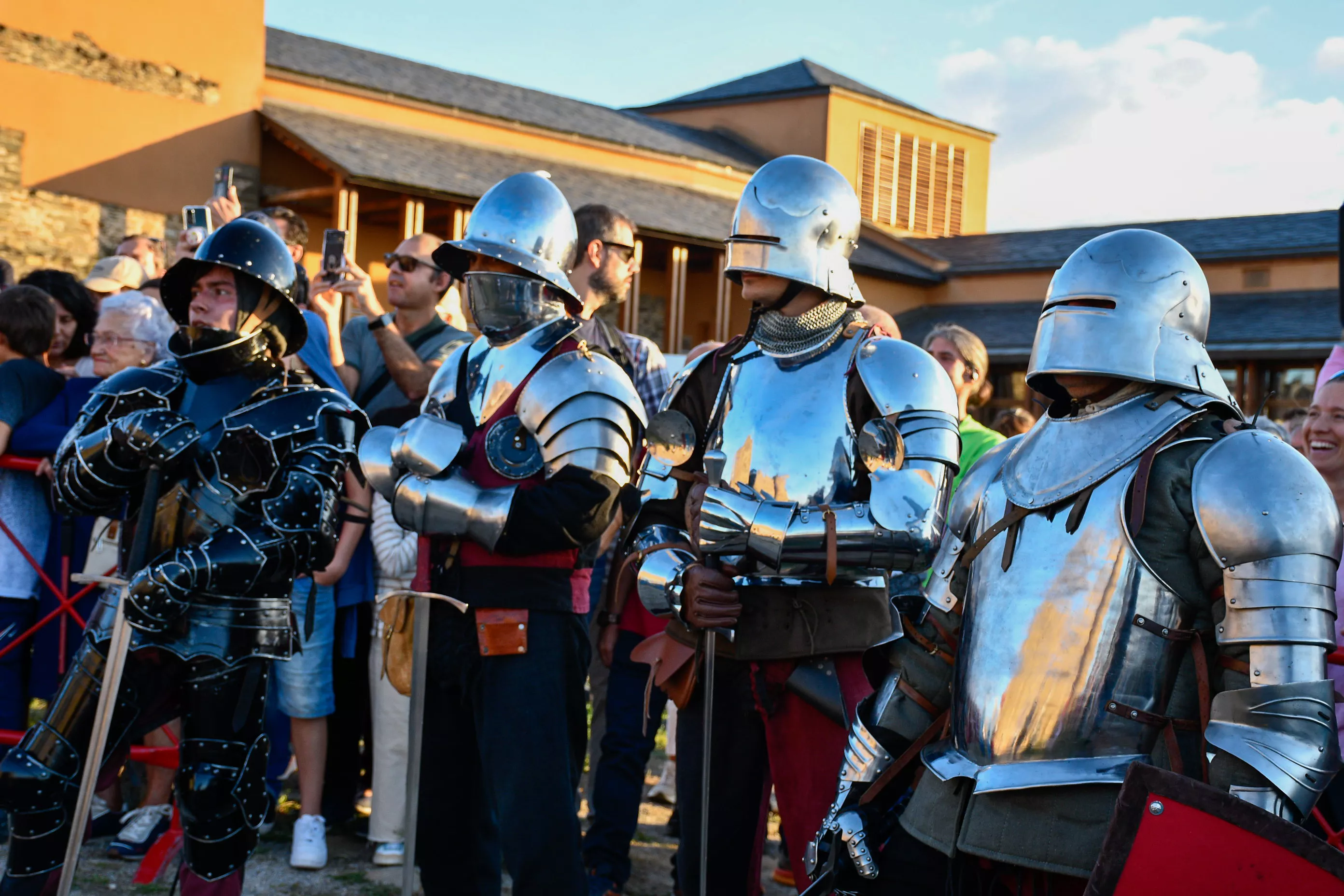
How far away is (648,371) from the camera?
5.13m

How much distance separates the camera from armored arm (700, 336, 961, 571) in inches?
117

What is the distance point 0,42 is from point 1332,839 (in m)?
14.5

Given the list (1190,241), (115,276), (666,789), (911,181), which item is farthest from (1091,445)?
(911,181)

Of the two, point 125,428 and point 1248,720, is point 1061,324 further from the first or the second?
point 125,428

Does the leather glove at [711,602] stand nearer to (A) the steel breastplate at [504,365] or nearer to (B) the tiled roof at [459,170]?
(A) the steel breastplate at [504,365]

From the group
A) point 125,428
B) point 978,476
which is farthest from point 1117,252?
point 125,428

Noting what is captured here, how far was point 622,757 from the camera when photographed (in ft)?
14.9

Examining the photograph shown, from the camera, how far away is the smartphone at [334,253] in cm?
500

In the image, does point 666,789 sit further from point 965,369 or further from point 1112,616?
point 1112,616

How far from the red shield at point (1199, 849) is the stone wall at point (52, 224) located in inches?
536

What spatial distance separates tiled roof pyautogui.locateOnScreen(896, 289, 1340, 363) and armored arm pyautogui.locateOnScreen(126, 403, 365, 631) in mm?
14374

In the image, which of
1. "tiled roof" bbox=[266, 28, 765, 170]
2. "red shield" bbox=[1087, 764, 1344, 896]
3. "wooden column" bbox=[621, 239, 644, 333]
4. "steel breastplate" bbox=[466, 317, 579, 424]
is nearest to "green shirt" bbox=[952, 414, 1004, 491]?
"steel breastplate" bbox=[466, 317, 579, 424]

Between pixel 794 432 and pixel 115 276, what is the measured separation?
429cm

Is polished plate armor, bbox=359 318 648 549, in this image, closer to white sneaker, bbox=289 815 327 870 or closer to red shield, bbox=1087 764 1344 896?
red shield, bbox=1087 764 1344 896
